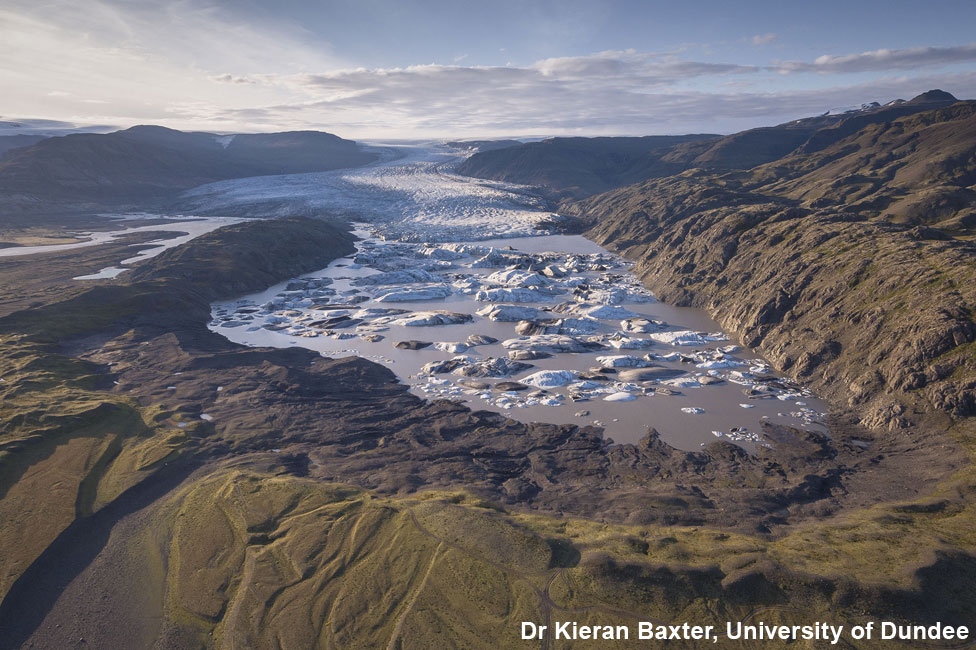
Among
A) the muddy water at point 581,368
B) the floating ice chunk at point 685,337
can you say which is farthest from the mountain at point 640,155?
the floating ice chunk at point 685,337

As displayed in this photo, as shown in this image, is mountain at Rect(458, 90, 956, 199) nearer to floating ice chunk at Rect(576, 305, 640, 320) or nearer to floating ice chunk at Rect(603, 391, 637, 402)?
floating ice chunk at Rect(576, 305, 640, 320)

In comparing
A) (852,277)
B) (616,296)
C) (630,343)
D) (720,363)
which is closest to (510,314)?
(630,343)

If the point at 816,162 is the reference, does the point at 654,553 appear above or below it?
below

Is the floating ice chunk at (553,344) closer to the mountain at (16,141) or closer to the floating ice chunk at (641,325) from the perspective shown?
the floating ice chunk at (641,325)

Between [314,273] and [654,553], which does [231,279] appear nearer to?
[314,273]

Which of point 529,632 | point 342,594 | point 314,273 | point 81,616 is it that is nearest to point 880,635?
point 529,632
